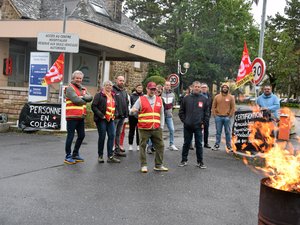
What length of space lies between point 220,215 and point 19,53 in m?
18.3

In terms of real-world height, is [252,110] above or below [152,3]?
below

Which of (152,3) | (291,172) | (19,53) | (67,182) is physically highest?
(152,3)

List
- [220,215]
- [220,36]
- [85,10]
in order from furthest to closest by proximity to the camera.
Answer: [220,36], [85,10], [220,215]

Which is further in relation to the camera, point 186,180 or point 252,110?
point 252,110

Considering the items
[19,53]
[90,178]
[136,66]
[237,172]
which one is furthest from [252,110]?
[136,66]

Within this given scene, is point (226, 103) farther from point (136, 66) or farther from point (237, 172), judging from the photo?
point (136, 66)

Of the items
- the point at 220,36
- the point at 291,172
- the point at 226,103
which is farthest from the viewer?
the point at 220,36

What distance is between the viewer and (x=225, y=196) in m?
6.29

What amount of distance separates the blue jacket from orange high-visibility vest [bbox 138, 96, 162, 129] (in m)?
3.49

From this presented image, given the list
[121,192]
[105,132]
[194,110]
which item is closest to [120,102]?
[105,132]

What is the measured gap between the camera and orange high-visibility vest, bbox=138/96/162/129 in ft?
25.8

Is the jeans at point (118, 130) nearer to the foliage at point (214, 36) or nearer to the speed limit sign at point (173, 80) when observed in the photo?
the speed limit sign at point (173, 80)

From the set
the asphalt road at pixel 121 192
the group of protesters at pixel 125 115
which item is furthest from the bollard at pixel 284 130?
the group of protesters at pixel 125 115

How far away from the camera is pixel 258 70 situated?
10859mm
